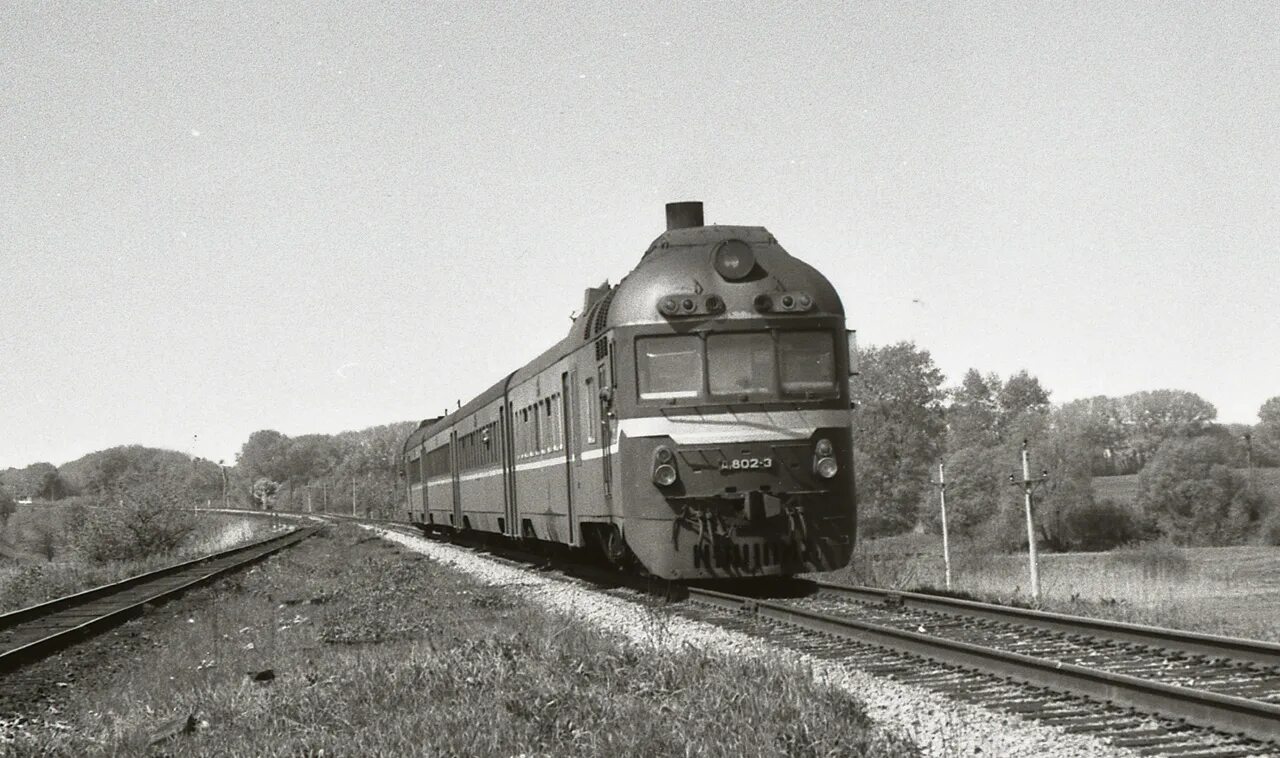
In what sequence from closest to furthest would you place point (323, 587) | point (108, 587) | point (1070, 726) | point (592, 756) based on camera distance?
point (592, 756), point (1070, 726), point (323, 587), point (108, 587)

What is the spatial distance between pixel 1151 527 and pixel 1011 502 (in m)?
9.61

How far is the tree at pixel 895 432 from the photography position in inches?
2464

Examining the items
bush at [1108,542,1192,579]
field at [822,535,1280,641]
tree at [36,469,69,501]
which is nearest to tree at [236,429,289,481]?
tree at [36,469,69,501]

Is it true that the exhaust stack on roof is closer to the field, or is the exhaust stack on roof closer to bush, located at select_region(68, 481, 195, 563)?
the field

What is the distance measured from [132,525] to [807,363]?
30910mm

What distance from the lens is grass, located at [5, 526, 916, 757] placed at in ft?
20.7

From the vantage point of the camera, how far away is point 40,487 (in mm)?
161375

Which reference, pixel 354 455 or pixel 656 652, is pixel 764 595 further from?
pixel 354 455

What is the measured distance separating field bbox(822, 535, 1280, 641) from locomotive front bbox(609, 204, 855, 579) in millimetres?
2552

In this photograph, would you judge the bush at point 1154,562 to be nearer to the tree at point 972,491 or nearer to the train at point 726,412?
the tree at point 972,491

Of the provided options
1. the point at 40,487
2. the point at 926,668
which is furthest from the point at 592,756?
the point at 40,487

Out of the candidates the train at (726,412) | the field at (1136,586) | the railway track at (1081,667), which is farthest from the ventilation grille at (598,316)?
the field at (1136,586)

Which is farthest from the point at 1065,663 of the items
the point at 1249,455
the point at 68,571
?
the point at 1249,455

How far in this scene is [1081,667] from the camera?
24.5 feet
